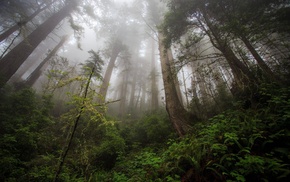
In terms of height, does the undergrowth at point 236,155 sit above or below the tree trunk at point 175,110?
below

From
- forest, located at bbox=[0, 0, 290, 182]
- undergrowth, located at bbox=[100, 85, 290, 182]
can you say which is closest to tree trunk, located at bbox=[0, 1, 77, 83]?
forest, located at bbox=[0, 0, 290, 182]

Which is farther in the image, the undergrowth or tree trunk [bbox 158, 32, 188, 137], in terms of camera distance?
tree trunk [bbox 158, 32, 188, 137]

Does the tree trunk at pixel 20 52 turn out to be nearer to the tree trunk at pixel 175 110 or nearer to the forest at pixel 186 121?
the forest at pixel 186 121

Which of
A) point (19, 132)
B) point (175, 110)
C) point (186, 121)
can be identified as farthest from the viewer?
point (175, 110)

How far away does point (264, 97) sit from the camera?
14.6 ft

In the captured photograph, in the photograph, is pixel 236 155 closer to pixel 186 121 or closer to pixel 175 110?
pixel 186 121

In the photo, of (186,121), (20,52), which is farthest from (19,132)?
(20,52)

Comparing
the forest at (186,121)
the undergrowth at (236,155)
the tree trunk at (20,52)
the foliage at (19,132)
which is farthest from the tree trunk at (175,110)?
the tree trunk at (20,52)

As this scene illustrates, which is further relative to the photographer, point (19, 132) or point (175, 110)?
point (175, 110)

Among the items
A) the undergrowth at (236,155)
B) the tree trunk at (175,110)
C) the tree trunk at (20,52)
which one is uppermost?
the tree trunk at (20,52)

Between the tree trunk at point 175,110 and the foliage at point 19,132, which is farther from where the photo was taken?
the tree trunk at point 175,110

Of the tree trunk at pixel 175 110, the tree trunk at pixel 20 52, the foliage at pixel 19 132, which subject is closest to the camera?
the foliage at pixel 19 132

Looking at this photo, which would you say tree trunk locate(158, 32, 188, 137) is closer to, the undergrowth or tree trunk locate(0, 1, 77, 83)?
the undergrowth

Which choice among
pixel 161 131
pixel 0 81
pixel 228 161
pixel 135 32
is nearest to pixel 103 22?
pixel 135 32
